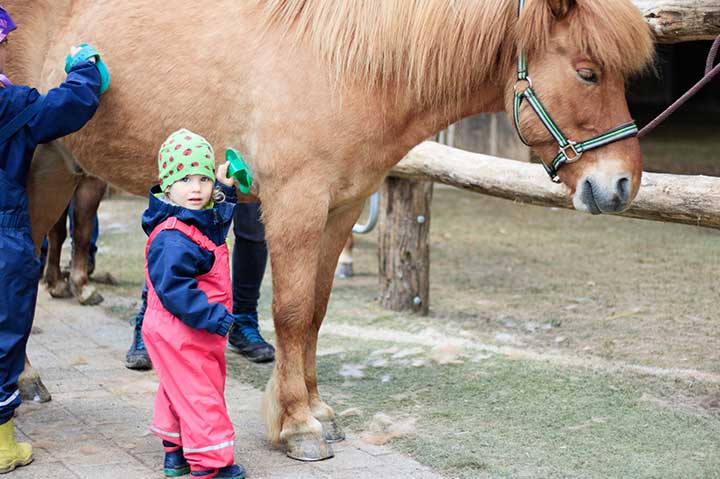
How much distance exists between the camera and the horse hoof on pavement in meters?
5.60

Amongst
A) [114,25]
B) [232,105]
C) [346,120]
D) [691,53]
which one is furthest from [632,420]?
[691,53]

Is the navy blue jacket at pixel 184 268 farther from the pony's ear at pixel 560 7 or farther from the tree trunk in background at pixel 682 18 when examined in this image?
the tree trunk in background at pixel 682 18

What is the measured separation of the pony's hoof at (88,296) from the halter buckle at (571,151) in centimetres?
352

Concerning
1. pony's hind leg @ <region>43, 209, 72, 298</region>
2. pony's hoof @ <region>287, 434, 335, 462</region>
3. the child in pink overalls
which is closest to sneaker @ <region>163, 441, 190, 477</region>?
the child in pink overalls

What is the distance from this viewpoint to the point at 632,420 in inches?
142

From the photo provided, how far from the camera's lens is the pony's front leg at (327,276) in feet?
11.4

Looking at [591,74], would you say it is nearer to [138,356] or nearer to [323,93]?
[323,93]

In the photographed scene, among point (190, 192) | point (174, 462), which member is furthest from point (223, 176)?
point (174, 462)

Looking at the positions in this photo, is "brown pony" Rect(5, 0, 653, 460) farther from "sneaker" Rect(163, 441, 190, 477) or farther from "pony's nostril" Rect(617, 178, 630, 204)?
"sneaker" Rect(163, 441, 190, 477)

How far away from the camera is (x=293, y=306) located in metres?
3.23

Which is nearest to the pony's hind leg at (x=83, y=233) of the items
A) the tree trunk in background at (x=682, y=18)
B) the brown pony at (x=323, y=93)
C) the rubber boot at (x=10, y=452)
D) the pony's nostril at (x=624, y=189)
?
the brown pony at (x=323, y=93)

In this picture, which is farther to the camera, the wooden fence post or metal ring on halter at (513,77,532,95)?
the wooden fence post

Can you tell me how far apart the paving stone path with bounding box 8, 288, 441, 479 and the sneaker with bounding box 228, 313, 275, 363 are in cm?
36

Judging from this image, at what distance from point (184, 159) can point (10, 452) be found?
1155 mm
